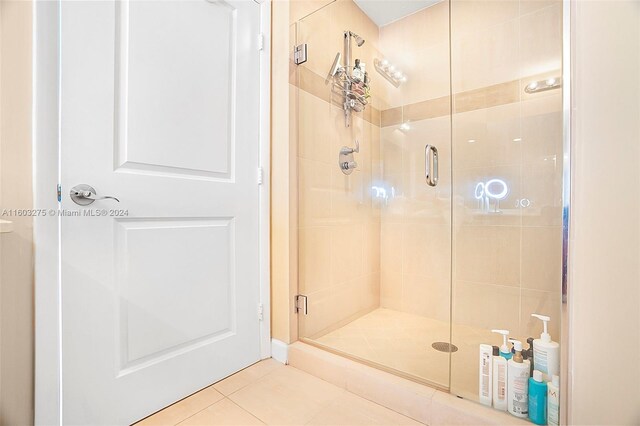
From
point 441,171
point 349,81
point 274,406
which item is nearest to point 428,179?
point 441,171

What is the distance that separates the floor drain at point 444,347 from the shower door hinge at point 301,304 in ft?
2.24

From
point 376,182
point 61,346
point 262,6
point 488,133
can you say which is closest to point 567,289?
point 488,133

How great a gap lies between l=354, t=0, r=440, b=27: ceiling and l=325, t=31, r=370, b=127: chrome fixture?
229 mm

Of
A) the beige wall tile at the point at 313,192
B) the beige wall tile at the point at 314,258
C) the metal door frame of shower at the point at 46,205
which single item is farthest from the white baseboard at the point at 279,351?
the metal door frame of shower at the point at 46,205

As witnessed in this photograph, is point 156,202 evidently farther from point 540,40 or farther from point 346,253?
point 540,40

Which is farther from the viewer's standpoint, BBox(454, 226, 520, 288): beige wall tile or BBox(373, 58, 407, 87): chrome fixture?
BBox(373, 58, 407, 87): chrome fixture

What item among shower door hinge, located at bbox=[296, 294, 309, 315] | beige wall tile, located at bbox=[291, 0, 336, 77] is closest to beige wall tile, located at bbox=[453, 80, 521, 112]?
beige wall tile, located at bbox=[291, 0, 336, 77]

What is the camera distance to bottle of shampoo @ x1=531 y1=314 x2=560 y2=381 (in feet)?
3.23

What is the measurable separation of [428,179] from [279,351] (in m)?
1.28

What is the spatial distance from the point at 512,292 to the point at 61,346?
1.94m

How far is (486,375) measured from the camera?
3.59ft

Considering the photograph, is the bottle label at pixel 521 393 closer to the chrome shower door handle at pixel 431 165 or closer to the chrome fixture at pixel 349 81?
the chrome shower door handle at pixel 431 165

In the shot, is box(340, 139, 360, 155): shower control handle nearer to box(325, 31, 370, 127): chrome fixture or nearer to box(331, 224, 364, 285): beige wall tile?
box(325, 31, 370, 127): chrome fixture

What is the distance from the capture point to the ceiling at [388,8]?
198 centimetres
